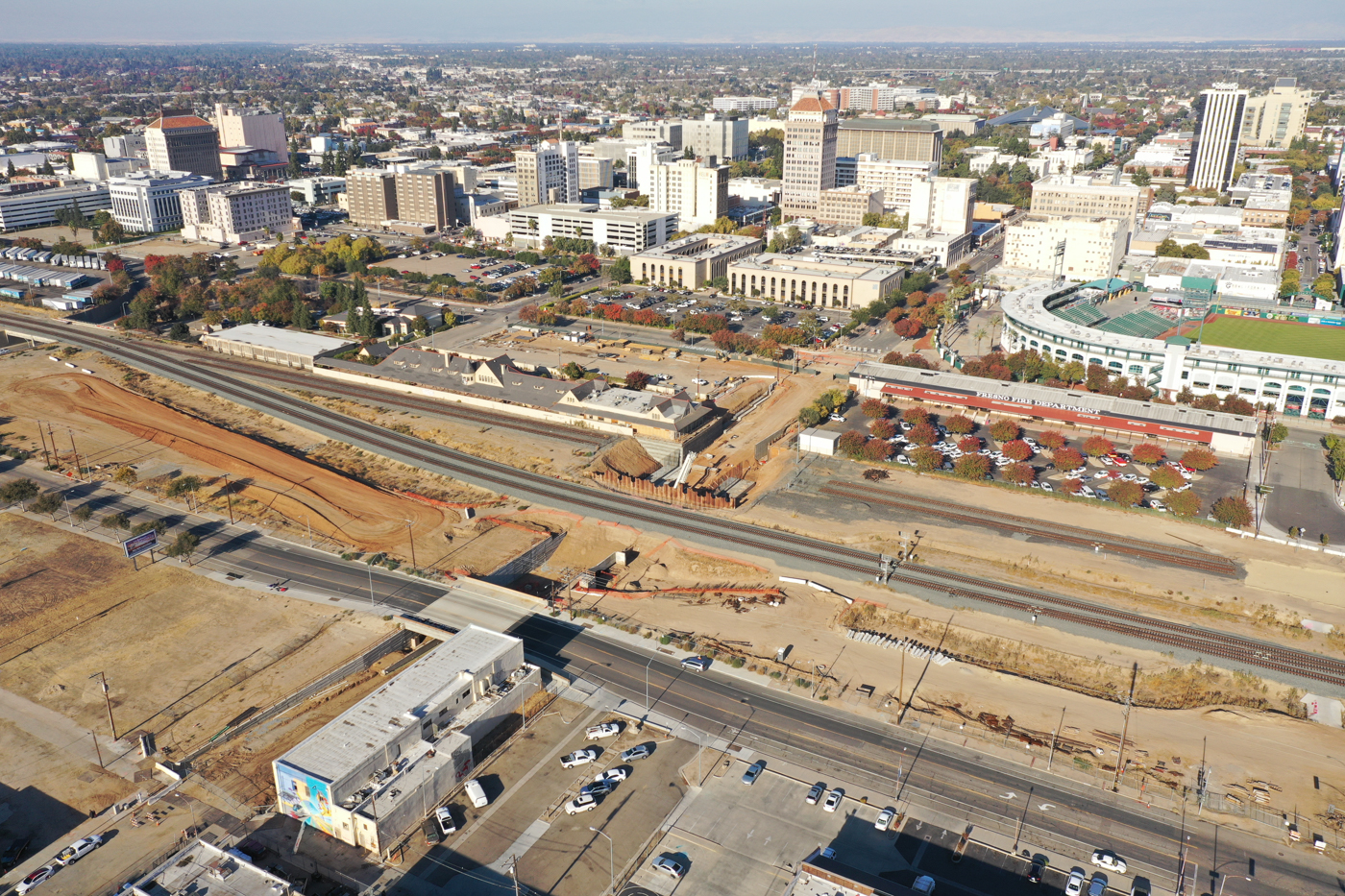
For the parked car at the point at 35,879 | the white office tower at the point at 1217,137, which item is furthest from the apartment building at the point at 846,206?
the parked car at the point at 35,879

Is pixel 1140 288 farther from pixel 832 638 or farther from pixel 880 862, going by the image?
pixel 880 862

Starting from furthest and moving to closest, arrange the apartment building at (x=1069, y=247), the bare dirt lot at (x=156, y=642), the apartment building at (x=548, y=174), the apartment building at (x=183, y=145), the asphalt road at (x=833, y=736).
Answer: the apartment building at (x=183, y=145), the apartment building at (x=548, y=174), the apartment building at (x=1069, y=247), the bare dirt lot at (x=156, y=642), the asphalt road at (x=833, y=736)

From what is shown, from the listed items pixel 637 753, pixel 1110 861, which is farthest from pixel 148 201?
pixel 1110 861

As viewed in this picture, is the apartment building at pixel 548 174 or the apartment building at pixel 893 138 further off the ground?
the apartment building at pixel 893 138

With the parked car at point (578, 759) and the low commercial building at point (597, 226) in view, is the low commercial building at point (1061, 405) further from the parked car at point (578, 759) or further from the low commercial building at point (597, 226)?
the low commercial building at point (597, 226)

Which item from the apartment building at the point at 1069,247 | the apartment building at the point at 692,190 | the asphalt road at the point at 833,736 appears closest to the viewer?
the asphalt road at the point at 833,736

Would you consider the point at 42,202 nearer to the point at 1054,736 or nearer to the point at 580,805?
the point at 580,805
